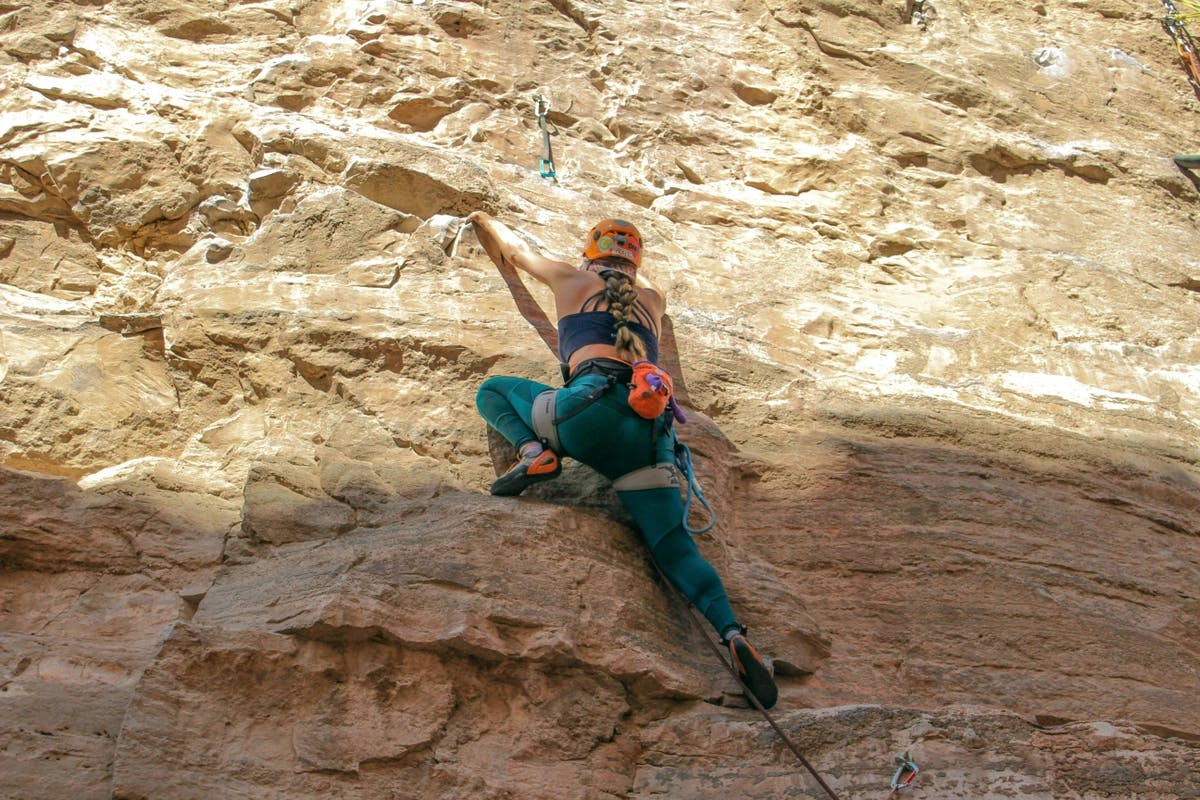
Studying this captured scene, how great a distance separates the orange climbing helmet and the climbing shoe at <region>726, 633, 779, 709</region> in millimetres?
1818

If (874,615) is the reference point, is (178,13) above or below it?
above

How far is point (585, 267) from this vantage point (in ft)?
15.9

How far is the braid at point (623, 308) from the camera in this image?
4.29 m

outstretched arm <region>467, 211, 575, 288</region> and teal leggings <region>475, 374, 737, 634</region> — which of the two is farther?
outstretched arm <region>467, 211, 575, 288</region>

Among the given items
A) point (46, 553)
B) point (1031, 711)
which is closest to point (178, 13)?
point (46, 553)

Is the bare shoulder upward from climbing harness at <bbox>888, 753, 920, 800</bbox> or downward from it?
upward

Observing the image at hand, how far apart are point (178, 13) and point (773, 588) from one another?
4.52 m

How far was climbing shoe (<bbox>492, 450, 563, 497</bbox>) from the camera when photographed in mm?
4023

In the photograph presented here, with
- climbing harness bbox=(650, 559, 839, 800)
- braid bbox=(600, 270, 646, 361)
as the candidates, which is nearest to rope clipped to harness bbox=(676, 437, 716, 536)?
climbing harness bbox=(650, 559, 839, 800)

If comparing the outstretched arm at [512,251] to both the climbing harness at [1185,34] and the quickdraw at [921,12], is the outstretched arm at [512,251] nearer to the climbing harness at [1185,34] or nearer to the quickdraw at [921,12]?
the quickdraw at [921,12]

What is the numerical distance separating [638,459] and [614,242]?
118 cm

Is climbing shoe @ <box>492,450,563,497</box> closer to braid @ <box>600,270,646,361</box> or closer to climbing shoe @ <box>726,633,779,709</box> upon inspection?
braid @ <box>600,270,646,361</box>

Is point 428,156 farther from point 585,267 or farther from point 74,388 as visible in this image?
point 74,388

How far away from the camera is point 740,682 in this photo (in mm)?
3658
